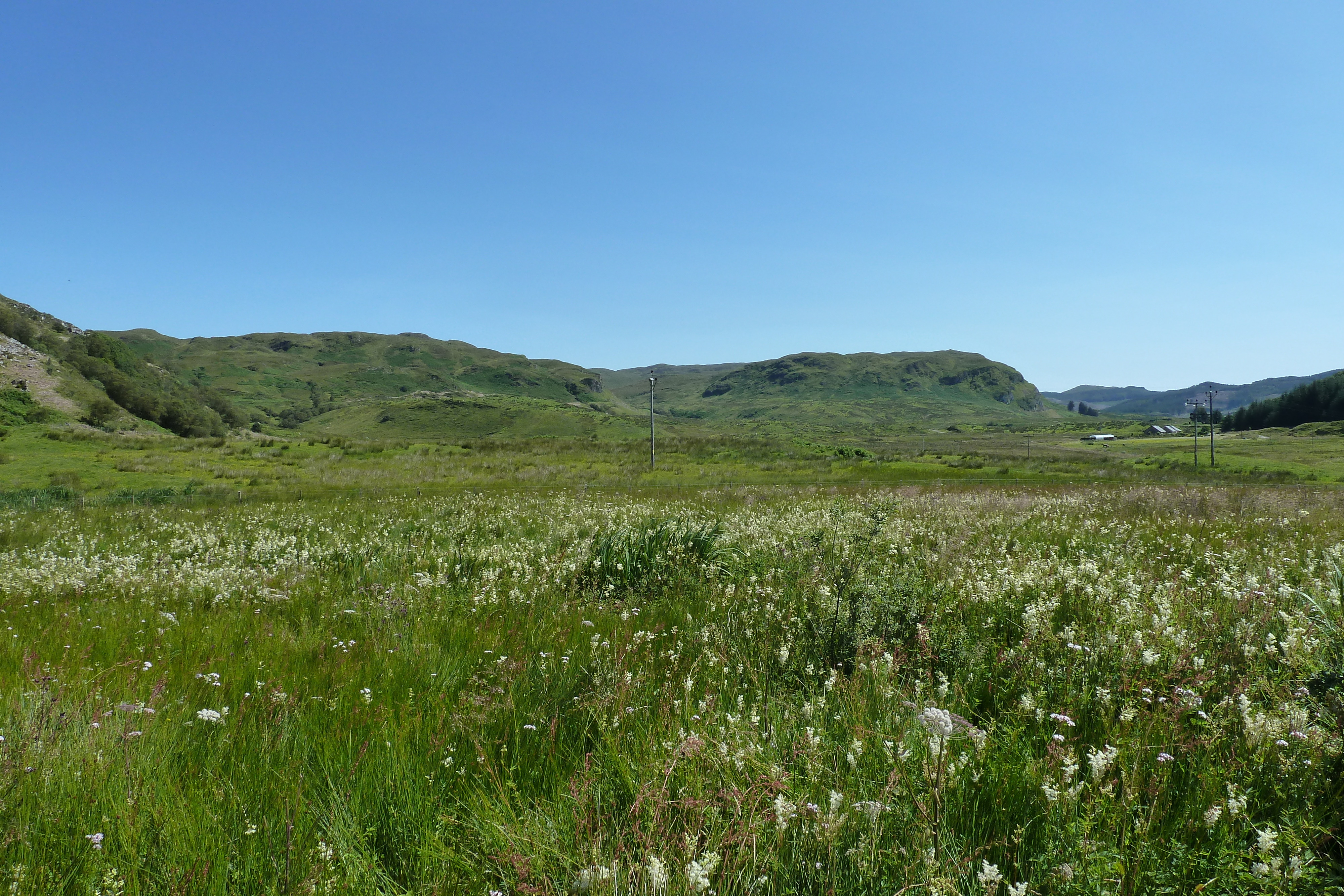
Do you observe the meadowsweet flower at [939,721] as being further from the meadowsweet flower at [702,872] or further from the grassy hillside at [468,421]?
the grassy hillside at [468,421]

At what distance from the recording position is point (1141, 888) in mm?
2057

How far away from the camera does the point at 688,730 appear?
327cm

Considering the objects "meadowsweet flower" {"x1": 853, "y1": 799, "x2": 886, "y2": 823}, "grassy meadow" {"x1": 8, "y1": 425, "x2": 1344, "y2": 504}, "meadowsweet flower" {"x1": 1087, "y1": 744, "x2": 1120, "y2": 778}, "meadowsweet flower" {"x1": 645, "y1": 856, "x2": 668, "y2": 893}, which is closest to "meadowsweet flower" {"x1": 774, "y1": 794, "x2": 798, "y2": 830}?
"meadowsweet flower" {"x1": 853, "y1": 799, "x2": 886, "y2": 823}

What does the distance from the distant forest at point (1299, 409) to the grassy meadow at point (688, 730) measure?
660ft

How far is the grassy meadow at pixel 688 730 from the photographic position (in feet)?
7.11

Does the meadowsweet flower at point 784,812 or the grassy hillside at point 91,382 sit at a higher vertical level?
the grassy hillside at point 91,382

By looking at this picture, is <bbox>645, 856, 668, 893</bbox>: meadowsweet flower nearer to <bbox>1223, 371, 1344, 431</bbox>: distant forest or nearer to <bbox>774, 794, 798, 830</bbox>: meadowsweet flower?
<bbox>774, 794, 798, 830</bbox>: meadowsweet flower

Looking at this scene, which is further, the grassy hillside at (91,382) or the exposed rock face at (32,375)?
the grassy hillside at (91,382)

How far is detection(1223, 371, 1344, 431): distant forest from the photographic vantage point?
493ft

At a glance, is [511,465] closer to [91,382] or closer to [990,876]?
[990,876]

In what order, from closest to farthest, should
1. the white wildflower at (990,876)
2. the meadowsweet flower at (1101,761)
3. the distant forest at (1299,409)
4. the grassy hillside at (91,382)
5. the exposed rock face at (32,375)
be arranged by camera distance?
the white wildflower at (990,876) → the meadowsweet flower at (1101,761) → the exposed rock face at (32,375) → the grassy hillside at (91,382) → the distant forest at (1299,409)

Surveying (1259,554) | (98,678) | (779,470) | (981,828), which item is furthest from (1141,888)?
(779,470)

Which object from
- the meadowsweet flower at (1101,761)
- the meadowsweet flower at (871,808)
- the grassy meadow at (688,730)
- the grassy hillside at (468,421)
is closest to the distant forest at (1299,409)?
the grassy hillside at (468,421)

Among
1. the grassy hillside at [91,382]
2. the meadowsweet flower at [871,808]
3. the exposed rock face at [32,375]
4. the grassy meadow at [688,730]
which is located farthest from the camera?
the grassy hillside at [91,382]
